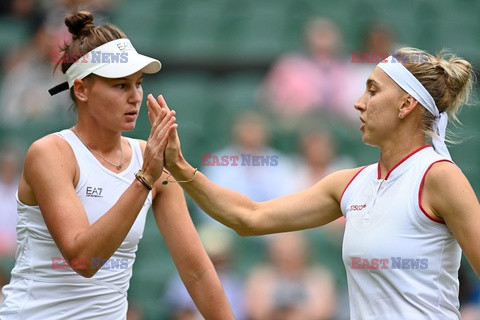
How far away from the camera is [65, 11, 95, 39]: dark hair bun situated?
3908 mm

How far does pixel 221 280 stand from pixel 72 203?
297 centimetres

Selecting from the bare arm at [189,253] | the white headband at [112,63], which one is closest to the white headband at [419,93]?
the white headband at [112,63]

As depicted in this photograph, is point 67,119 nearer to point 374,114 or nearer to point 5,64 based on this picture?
point 5,64

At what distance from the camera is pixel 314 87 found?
27.8 feet

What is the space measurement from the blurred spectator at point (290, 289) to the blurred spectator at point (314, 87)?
2051mm

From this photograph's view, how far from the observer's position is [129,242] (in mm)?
3914

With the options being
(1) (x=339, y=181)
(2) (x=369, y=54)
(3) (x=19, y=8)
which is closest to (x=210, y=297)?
(1) (x=339, y=181)

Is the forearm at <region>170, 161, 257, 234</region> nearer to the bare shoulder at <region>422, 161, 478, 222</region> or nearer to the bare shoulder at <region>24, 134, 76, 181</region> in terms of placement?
the bare shoulder at <region>24, 134, 76, 181</region>

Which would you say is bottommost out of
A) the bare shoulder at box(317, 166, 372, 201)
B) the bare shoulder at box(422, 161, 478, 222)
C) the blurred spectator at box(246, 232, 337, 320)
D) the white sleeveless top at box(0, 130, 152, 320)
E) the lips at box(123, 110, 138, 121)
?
the blurred spectator at box(246, 232, 337, 320)

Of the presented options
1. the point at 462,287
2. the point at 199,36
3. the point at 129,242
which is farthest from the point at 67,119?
the point at 129,242

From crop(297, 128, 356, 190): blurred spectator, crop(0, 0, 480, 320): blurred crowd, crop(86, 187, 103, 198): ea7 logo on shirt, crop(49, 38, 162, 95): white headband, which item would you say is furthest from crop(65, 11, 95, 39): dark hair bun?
crop(297, 128, 356, 190): blurred spectator

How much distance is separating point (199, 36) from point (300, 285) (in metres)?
3.99

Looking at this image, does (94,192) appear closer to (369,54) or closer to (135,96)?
(135,96)

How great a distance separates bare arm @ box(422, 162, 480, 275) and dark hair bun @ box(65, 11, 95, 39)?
161cm
